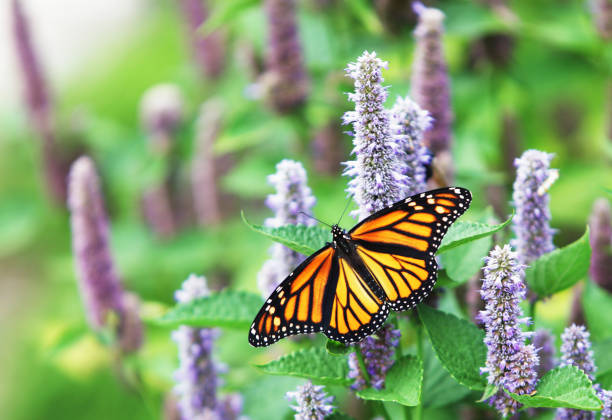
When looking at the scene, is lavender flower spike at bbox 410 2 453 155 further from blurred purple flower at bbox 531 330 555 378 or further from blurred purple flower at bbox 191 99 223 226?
blurred purple flower at bbox 191 99 223 226

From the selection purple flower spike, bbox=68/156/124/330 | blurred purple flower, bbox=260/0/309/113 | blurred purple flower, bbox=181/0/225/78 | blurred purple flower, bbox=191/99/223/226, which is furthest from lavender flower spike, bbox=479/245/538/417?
blurred purple flower, bbox=181/0/225/78

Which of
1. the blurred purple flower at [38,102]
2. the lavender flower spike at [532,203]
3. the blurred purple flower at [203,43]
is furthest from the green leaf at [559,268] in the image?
the blurred purple flower at [203,43]

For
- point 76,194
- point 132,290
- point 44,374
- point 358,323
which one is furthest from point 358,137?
point 44,374

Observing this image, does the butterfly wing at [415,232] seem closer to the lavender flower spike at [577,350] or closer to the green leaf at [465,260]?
the green leaf at [465,260]

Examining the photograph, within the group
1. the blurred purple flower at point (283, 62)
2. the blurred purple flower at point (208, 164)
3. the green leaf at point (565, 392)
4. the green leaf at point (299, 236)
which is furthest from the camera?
the blurred purple flower at point (208, 164)

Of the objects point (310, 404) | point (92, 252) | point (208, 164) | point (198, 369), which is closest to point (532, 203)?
point (310, 404)

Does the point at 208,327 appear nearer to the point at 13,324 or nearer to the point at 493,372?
the point at 493,372

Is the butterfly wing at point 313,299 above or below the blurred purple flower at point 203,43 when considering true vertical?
below
